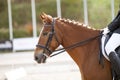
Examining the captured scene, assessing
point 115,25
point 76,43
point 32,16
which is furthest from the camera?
point 32,16

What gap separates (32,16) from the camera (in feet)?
92.3

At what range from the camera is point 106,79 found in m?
7.59

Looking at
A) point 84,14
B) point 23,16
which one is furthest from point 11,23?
point 84,14

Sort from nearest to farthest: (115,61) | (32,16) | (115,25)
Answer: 1. (115,61)
2. (115,25)
3. (32,16)

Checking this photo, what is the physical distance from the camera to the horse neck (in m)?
7.86

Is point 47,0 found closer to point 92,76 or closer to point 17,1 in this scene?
point 17,1

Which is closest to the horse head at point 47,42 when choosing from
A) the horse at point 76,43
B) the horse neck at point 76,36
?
the horse at point 76,43

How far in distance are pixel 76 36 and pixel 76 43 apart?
4.9 inches

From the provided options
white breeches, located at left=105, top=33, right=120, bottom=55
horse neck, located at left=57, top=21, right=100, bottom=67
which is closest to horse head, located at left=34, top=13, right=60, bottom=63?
horse neck, located at left=57, top=21, right=100, bottom=67

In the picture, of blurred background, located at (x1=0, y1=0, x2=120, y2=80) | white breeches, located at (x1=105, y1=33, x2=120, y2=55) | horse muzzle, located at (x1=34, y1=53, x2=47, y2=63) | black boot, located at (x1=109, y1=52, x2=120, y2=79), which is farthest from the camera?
blurred background, located at (x1=0, y1=0, x2=120, y2=80)

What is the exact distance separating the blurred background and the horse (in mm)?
18474

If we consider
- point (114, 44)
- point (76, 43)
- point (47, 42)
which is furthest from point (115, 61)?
point (47, 42)

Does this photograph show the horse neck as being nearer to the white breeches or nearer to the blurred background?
the white breeches

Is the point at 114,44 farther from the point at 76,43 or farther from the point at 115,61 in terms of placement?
the point at 76,43
